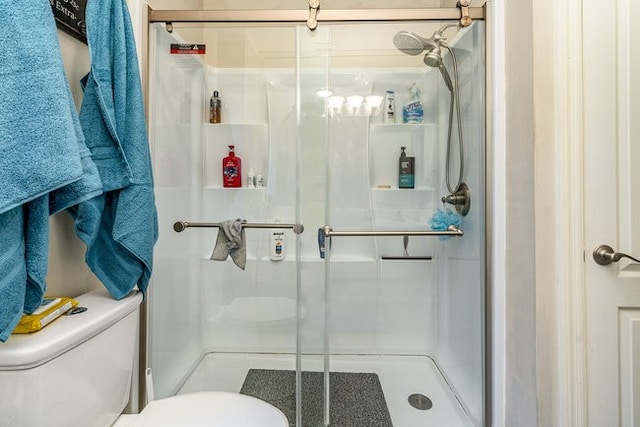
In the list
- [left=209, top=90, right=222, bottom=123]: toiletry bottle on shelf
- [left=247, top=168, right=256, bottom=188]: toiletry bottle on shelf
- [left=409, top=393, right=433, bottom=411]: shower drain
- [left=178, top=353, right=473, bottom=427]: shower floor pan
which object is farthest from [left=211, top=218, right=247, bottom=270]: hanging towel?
[left=409, top=393, right=433, bottom=411]: shower drain

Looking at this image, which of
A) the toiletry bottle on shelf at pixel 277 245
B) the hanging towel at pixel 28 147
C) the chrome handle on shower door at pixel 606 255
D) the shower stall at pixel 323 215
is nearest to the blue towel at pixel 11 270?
the hanging towel at pixel 28 147

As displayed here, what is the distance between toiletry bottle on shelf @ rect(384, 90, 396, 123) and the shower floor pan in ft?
4.73

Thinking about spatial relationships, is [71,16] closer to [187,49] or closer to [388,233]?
[187,49]

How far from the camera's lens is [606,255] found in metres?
0.90

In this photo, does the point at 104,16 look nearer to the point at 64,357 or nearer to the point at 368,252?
the point at 64,357

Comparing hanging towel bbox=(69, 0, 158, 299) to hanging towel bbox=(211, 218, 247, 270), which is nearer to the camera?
hanging towel bbox=(69, 0, 158, 299)

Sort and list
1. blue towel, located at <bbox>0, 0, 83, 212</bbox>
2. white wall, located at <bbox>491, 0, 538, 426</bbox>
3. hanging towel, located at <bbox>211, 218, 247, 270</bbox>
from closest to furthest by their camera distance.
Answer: blue towel, located at <bbox>0, 0, 83, 212</bbox>, white wall, located at <bbox>491, 0, 538, 426</bbox>, hanging towel, located at <bbox>211, 218, 247, 270</bbox>

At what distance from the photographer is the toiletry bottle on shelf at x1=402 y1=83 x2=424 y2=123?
1768 mm

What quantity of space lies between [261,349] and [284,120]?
136 cm

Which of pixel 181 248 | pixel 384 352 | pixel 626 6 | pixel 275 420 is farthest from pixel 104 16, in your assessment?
pixel 384 352

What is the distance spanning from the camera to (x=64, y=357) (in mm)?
657

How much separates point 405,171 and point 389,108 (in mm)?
403

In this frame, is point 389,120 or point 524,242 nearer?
point 524,242

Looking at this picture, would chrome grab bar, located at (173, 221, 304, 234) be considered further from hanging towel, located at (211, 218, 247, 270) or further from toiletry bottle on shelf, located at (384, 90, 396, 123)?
toiletry bottle on shelf, located at (384, 90, 396, 123)
